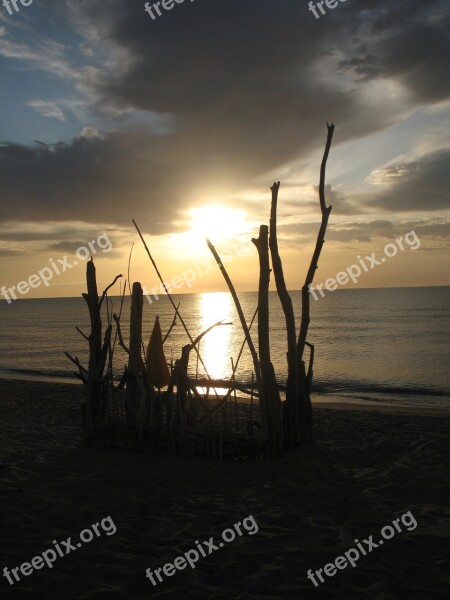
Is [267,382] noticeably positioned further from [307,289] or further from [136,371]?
[136,371]

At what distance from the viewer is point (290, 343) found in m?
6.30

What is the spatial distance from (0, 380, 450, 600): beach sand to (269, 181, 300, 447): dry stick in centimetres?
35

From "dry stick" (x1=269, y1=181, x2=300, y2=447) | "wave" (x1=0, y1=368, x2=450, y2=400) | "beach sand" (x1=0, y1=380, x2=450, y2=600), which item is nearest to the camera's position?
"beach sand" (x1=0, y1=380, x2=450, y2=600)

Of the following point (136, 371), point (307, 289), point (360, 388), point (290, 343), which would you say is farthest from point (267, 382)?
point (360, 388)

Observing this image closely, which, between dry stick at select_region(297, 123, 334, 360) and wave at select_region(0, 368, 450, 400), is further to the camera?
wave at select_region(0, 368, 450, 400)

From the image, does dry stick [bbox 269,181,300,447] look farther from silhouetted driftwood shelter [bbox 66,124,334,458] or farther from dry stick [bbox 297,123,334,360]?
dry stick [bbox 297,123,334,360]

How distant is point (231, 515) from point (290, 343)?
2475 millimetres

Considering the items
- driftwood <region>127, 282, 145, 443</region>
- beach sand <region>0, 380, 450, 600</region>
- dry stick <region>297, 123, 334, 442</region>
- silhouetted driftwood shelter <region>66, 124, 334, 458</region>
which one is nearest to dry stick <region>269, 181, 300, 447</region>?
silhouetted driftwood shelter <region>66, 124, 334, 458</region>

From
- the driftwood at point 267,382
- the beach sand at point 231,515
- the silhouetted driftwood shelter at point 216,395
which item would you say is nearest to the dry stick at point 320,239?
the silhouetted driftwood shelter at point 216,395

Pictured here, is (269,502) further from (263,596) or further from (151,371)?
(151,371)

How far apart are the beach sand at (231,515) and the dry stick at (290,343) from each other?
347mm

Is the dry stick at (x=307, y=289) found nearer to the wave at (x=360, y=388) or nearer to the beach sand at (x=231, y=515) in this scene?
the beach sand at (x=231, y=515)

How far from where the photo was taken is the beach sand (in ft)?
10.7

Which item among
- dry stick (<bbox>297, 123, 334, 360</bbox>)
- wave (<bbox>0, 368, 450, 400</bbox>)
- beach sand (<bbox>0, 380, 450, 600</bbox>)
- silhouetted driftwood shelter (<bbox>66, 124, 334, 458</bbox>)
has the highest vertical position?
dry stick (<bbox>297, 123, 334, 360</bbox>)
